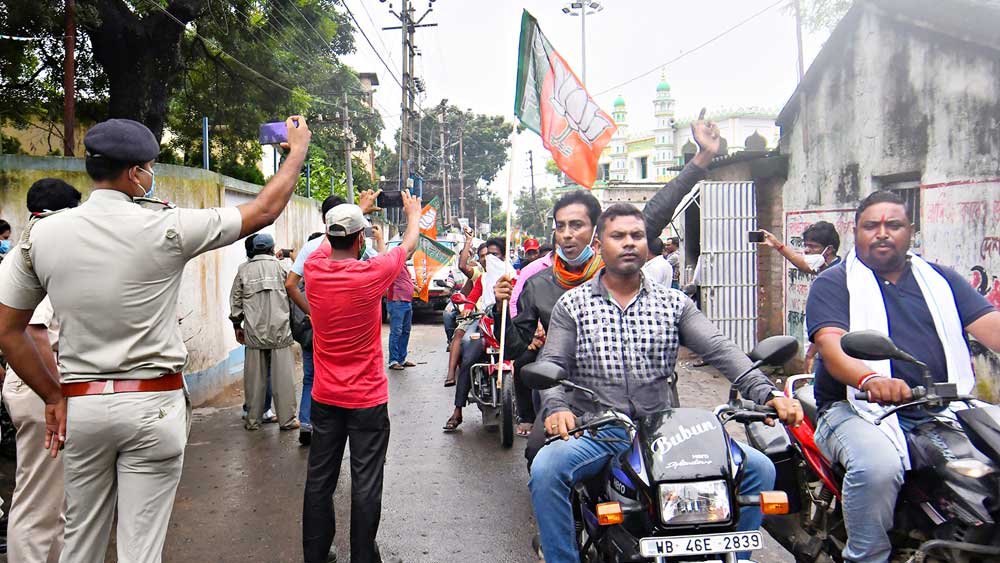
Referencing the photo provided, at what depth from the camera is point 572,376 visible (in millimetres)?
3539

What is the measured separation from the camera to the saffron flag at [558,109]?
5.81 meters

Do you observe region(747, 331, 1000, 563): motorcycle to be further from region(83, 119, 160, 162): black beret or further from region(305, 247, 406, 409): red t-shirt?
region(83, 119, 160, 162): black beret

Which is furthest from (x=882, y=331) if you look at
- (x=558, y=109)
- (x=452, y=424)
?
(x=452, y=424)

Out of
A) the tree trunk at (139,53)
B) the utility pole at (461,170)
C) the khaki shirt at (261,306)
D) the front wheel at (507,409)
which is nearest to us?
the front wheel at (507,409)

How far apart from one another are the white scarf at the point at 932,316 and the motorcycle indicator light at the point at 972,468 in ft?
1.21

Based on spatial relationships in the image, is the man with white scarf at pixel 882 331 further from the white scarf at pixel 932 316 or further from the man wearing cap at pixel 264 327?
the man wearing cap at pixel 264 327

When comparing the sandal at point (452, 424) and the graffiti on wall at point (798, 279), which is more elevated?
the graffiti on wall at point (798, 279)

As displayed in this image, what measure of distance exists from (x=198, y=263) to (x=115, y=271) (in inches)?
261

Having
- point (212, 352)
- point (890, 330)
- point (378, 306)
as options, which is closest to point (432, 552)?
point (378, 306)

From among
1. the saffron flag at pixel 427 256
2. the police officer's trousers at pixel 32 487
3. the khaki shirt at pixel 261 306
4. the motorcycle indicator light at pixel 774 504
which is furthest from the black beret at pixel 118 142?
the saffron flag at pixel 427 256

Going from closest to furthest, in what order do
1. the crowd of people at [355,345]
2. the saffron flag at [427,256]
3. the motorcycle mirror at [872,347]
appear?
the crowd of people at [355,345]
the motorcycle mirror at [872,347]
the saffron flag at [427,256]

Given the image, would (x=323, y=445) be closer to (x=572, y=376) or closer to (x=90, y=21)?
(x=572, y=376)

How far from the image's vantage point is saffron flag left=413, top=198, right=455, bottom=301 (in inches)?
531

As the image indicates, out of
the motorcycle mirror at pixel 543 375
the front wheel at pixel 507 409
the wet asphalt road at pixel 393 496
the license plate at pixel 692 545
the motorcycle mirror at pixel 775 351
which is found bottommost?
the wet asphalt road at pixel 393 496
